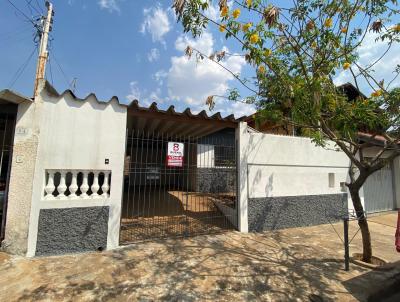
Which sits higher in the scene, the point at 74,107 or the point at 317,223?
the point at 74,107

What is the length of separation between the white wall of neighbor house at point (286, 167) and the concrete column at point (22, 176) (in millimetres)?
4624

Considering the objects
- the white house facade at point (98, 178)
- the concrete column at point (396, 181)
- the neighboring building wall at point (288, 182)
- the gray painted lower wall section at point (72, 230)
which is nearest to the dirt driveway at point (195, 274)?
the gray painted lower wall section at point (72, 230)

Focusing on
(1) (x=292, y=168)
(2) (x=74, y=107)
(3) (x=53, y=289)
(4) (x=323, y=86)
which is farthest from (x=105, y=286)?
(1) (x=292, y=168)

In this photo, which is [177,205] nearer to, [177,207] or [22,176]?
[177,207]

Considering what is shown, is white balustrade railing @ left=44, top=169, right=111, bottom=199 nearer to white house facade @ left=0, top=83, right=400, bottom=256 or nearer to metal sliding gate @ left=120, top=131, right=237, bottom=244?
white house facade @ left=0, top=83, right=400, bottom=256

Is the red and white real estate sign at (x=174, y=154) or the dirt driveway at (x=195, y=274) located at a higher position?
the red and white real estate sign at (x=174, y=154)

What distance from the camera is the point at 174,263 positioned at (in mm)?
4184

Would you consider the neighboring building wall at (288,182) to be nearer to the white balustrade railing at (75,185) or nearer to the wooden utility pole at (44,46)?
the white balustrade railing at (75,185)

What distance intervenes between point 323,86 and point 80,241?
5.47 meters

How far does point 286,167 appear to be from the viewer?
6.94 m

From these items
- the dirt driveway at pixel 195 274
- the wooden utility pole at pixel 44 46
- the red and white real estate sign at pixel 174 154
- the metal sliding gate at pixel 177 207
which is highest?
the wooden utility pole at pixel 44 46

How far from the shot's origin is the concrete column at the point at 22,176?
4109 mm

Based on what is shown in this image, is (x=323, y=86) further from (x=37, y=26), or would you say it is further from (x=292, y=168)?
(x=37, y=26)

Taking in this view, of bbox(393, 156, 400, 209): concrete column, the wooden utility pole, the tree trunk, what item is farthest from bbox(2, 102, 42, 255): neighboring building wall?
bbox(393, 156, 400, 209): concrete column
